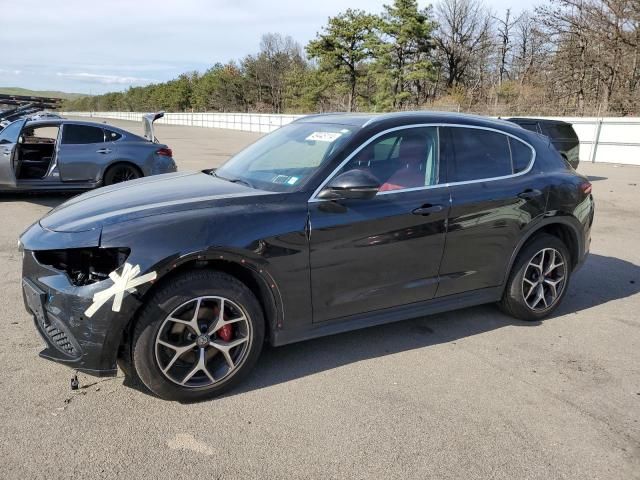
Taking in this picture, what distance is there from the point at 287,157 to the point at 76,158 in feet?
22.6

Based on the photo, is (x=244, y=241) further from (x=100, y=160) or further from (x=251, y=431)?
(x=100, y=160)

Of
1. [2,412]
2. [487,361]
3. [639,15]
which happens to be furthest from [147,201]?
[639,15]

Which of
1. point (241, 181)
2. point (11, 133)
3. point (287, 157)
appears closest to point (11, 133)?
point (11, 133)

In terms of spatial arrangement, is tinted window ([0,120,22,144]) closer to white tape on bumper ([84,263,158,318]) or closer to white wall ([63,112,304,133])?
white tape on bumper ([84,263,158,318])

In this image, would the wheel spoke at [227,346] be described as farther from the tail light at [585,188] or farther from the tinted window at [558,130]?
the tinted window at [558,130]

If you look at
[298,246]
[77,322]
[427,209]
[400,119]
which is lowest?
[77,322]

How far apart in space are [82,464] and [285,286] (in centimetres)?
146

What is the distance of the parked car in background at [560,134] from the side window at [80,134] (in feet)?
31.1

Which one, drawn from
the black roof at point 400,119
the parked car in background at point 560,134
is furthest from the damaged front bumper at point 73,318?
the parked car in background at point 560,134

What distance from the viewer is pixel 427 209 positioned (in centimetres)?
387

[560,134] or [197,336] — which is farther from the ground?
[560,134]

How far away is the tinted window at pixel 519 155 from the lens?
4480 millimetres

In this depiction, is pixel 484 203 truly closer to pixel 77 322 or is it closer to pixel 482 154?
pixel 482 154

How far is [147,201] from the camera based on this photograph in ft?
11.1
